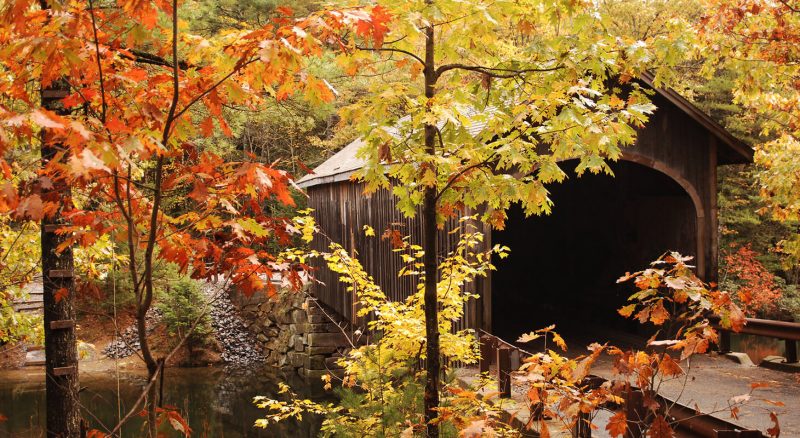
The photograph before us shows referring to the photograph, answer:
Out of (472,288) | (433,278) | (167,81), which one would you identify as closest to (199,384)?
(472,288)

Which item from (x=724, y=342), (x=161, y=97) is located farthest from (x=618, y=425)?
(x=724, y=342)

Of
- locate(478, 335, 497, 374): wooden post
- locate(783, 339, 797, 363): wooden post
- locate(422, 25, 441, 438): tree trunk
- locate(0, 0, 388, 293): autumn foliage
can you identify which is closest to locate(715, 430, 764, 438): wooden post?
locate(422, 25, 441, 438): tree trunk

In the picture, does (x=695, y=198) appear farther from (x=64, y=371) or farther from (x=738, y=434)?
(x=64, y=371)

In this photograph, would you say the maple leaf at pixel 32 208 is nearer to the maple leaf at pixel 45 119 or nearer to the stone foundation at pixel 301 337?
→ the maple leaf at pixel 45 119

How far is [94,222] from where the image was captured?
121 inches

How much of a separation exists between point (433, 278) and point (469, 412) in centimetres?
155

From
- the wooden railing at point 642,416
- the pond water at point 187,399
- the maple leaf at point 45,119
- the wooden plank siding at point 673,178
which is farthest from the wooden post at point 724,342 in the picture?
the maple leaf at point 45,119

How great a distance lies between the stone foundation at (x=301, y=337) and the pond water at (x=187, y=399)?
66 centimetres

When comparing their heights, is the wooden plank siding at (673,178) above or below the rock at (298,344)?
above

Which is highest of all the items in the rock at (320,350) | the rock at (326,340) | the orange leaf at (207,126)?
the orange leaf at (207,126)

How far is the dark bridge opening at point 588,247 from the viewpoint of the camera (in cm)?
1050

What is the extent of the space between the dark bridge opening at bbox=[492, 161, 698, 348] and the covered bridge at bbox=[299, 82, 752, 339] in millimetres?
21

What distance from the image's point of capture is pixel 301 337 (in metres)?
16.0

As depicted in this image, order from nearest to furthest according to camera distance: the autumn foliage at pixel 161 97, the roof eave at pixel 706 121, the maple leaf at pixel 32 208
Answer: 1. the maple leaf at pixel 32 208
2. the autumn foliage at pixel 161 97
3. the roof eave at pixel 706 121
